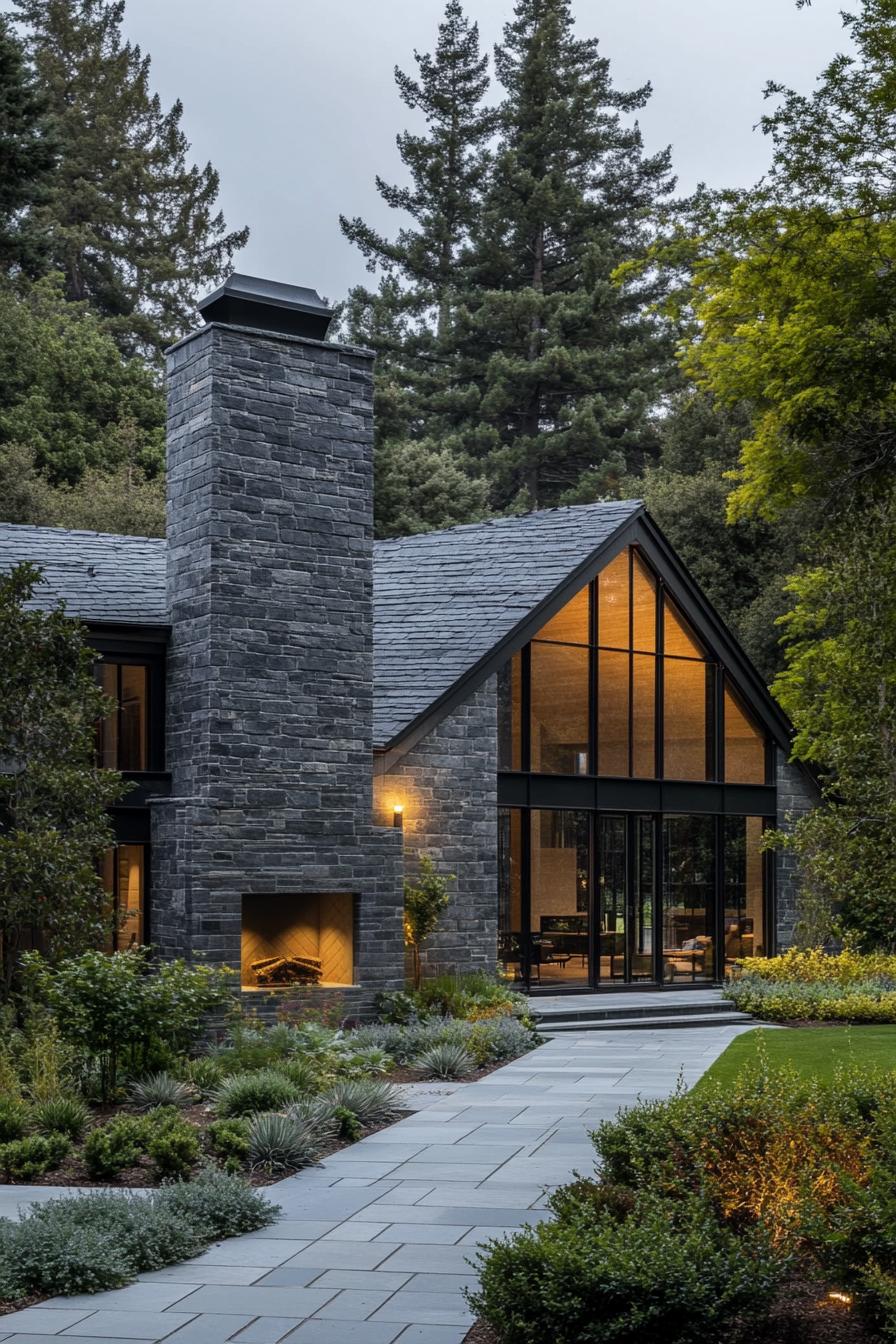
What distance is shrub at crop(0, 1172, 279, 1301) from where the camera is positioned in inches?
268

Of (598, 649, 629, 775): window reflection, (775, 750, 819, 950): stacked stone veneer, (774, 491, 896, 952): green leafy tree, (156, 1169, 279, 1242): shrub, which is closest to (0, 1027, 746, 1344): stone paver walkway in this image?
Result: (156, 1169, 279, 1242): shrub

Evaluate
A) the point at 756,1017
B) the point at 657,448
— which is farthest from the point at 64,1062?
the point at 657,448

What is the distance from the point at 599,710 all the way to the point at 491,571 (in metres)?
2.38

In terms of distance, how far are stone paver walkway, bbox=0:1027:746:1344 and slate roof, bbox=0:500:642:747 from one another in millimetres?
6860

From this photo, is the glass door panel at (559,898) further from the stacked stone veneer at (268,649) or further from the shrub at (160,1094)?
the shrub at (160,1094)

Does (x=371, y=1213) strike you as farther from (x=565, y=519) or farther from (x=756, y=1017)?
(x=565, y=519)

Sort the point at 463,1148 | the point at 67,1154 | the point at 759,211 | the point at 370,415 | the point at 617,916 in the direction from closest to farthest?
the point at 67,1154
the point at 463,1148
the point at 759,211
the point at 370,415
the point at 617,916

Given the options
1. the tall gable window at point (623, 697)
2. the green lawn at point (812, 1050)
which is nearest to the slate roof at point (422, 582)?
the tall gable window at point (623, 697)

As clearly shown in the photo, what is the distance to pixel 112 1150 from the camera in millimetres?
9062

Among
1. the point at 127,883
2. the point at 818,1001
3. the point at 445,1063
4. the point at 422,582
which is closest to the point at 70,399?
the point at 422,582

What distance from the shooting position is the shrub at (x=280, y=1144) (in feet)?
31.2

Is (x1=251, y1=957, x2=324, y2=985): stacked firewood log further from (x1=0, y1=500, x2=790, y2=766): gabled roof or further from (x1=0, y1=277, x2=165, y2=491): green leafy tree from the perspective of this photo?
(x1=0, y1=277, x2=165, y2=491): green leafy tree

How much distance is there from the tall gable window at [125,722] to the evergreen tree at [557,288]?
22132 millimetres

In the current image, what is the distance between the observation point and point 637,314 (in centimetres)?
4156
